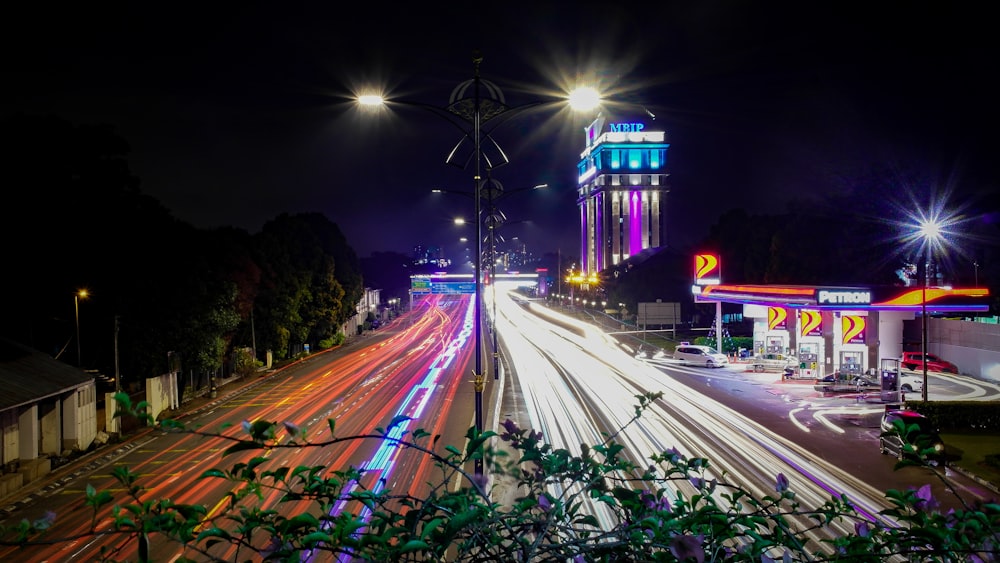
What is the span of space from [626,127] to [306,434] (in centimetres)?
15397

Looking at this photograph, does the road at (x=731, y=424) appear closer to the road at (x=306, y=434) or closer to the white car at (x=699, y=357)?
the white car at (x=699, y=357)

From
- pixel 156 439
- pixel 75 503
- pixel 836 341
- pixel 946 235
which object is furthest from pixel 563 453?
pixel 946 235

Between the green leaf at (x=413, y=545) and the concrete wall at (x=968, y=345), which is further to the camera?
the concrete wall at (x=968, y=345)

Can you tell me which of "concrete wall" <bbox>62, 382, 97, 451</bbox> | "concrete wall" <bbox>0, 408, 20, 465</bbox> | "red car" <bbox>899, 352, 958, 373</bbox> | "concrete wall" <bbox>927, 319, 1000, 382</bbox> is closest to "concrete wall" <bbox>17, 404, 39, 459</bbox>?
"concrete wall" <bbox>0, 408, 20, 465</bbox>

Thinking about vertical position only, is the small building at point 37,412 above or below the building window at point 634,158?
below

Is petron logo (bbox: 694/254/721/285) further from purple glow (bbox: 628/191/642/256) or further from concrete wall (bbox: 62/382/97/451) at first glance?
purple glow (bbox: 628/191/642/256)

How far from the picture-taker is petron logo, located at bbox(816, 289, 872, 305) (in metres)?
31.6

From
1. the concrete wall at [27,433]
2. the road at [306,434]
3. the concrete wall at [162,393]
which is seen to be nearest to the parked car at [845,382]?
the road at [306,434]

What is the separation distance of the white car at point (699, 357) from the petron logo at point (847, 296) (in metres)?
8.37

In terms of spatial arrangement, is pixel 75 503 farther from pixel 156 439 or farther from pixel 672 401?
pixel 672 401

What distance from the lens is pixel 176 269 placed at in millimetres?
28219

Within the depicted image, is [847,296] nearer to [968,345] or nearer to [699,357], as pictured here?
[968,345]

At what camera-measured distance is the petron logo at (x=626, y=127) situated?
147875 mm

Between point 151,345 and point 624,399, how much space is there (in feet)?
67.1
